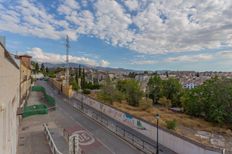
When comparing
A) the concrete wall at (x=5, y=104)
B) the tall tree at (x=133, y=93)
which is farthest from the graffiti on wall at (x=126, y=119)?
the tall tree at (x=133, y=93)

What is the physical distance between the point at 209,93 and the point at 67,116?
26.2 meters

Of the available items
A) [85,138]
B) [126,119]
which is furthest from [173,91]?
[85,138]

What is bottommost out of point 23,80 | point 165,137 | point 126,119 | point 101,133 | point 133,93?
point 101,133

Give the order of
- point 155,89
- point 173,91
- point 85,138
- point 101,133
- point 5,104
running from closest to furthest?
point 5,104 < point 85,138 < point 101,133 < point 173,91 < point 155,89

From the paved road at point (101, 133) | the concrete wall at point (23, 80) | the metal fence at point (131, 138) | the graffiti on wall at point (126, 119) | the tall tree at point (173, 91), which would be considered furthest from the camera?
the tall tree at point (173, 91)

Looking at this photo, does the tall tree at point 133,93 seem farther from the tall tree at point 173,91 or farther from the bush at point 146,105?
the tall tree at point 173,91

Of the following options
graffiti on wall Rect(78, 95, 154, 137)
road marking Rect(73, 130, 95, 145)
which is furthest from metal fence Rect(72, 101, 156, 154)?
road marking Rect(73, 130, 95, 145)

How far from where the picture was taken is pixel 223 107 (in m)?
36.5

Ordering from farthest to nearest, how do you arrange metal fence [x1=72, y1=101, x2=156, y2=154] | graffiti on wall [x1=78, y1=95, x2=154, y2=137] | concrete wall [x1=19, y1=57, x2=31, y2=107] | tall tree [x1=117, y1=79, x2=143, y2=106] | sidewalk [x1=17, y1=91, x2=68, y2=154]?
tall tree [x1=117, y1=79, x2=143, y2=106], concrete wall [x1=19, y1=57, x2=31, y2=107], graffiti on wall [x1=78, y1=95, x2=154, y2=137], metal fence [x1=72, y1=101, x2=156, y2=154], sidewalk [x1=17, y1=91, x2=68, y2=154]

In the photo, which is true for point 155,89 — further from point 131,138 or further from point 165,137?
point 165,137

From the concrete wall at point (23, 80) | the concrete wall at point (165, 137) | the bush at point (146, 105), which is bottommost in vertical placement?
the bush at point (146, 105)

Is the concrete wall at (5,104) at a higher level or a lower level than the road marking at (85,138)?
higher

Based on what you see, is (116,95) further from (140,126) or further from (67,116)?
(140,126)

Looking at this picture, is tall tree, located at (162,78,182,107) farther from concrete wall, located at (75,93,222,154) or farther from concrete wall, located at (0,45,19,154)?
concrete wall, located at (0,45,19,154)
